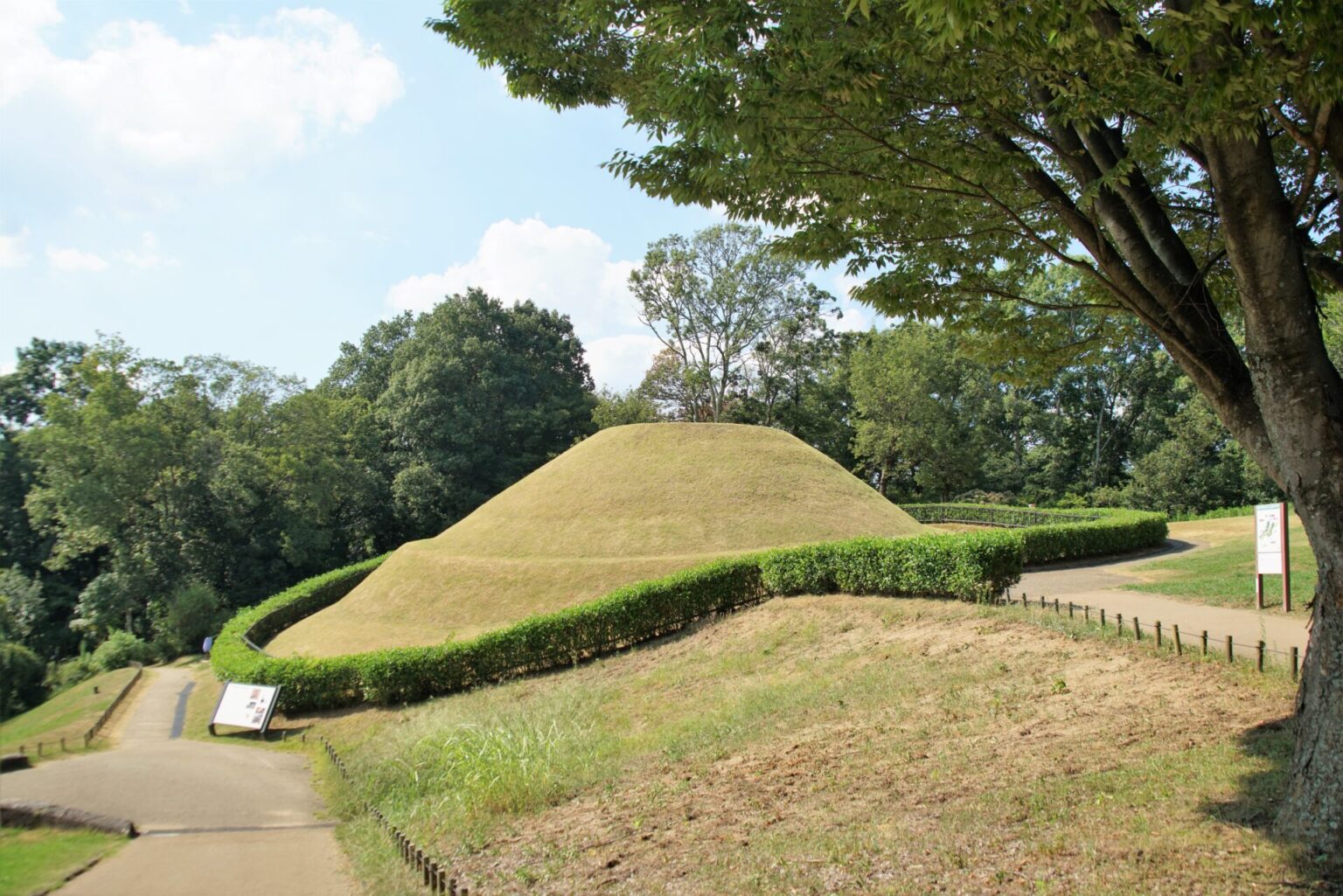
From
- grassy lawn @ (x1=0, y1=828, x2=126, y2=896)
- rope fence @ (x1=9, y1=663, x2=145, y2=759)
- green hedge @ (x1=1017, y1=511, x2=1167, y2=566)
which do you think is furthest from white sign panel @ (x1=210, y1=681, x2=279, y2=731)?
green hedge @ (x1=1017, y1=511, x2=1167, y2=566)

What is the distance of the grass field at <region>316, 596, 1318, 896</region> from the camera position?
531 centimetres

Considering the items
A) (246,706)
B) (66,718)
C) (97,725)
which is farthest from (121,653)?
(66,718)

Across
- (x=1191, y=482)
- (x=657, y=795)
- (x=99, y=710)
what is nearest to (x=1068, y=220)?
(x=657, y=795)

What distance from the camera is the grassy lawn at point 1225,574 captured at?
51.7 feet

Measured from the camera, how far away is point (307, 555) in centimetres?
4334

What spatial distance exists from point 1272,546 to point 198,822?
55.5 feet

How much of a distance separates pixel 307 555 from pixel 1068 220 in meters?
44.1

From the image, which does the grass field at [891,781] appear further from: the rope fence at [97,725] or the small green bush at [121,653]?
the small green bush at [121,653]

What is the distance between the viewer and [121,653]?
104ft

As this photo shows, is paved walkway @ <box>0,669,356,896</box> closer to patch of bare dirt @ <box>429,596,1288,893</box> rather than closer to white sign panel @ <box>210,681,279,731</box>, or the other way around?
patch of bare dirt @ <box>429,596,1288,893</box>

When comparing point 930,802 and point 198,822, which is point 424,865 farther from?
point 930,802

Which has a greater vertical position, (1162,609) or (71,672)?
(1162,609)

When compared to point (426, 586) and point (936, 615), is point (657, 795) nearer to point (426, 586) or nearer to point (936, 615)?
point (936, 615)

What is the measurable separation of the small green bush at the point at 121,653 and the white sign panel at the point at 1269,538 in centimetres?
3627
